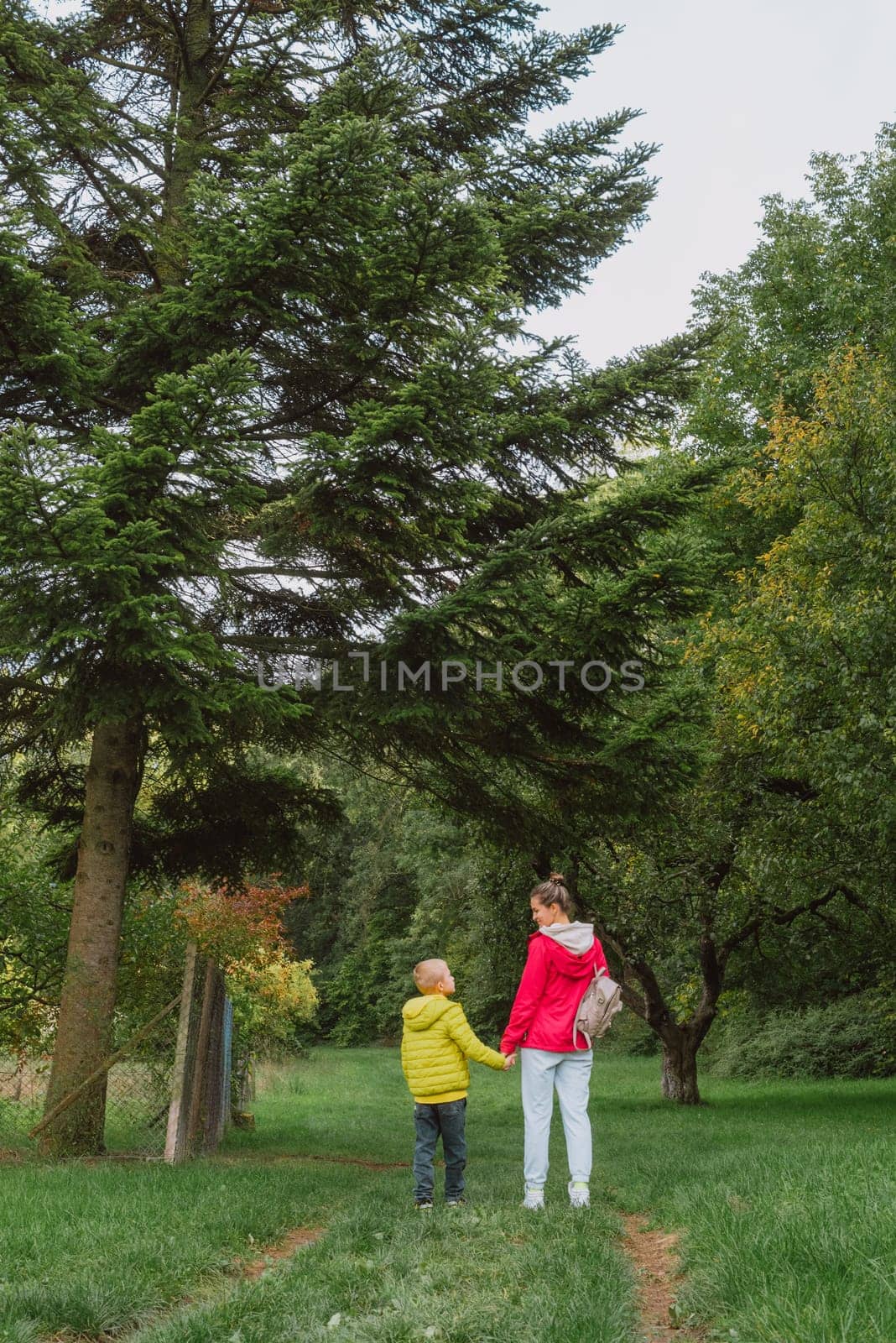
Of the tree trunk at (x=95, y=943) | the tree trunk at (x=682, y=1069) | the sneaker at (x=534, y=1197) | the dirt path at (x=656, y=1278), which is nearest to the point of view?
the dirt path at (x=656, y=1278)

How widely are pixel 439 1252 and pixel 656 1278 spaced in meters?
0.95

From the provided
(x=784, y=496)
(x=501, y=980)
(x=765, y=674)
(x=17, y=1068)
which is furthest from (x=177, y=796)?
(x=501, y=980)

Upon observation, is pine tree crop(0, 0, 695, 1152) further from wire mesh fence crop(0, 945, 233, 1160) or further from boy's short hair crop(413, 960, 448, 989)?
boy's short hair crop(413, 960, 448, 989)

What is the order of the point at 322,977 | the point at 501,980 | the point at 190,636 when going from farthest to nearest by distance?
1. the point at 322,977
2. the point at 501,980
3. the point at 190,636

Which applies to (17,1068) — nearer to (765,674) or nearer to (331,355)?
(331,355)

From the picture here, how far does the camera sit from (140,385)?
9133mm

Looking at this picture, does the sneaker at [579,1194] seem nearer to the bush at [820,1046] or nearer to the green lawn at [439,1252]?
the green lawn at [439,1252]

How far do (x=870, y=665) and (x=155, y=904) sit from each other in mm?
8774

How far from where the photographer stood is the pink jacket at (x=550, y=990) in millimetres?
5859

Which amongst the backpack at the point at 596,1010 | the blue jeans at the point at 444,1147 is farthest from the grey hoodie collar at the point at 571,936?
the blue jeans at the point at 444,1147

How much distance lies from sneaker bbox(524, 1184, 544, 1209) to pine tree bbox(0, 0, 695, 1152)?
141 inches

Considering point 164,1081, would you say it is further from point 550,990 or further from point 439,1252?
point 439,1252

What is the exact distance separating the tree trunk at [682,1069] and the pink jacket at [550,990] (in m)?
14.6

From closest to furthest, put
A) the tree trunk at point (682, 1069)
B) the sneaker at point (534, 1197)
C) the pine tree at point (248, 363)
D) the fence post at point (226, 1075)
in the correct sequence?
the sneaker at point (534, 1197)
the pine tree at point (248, 363)
the fence post at point (226, 1075)
the tree trunk at point (682, 1069)
